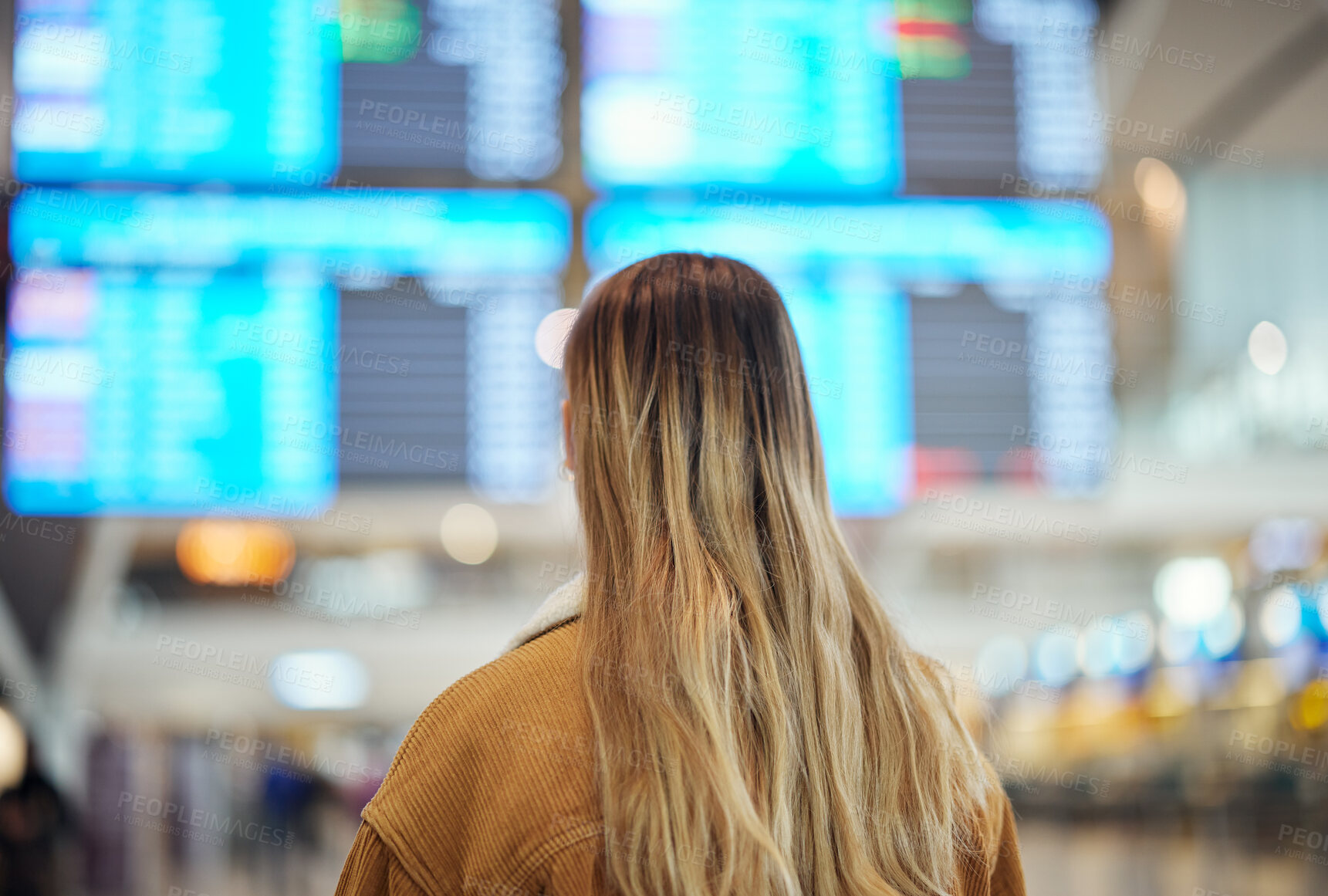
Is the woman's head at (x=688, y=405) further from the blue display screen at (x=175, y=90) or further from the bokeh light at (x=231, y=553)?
the bokeh light at (x=231, y=553)

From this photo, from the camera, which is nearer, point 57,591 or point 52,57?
point 52,57

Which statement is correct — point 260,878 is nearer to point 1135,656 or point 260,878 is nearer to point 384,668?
point 384,668

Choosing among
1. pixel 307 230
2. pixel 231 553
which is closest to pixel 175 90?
pixel 307 230

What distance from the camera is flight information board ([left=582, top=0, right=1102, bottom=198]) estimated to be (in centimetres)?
306

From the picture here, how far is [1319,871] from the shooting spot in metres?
4.76

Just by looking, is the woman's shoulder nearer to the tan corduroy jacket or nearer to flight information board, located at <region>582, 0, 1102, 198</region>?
the tan corduroy jacket

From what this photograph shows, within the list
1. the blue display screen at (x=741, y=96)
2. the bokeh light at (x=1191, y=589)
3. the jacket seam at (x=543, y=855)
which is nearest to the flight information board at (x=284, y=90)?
the blue display screen at (x=741, y=96)

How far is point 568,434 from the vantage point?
121 centimetres

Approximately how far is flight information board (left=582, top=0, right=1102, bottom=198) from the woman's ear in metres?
1.93

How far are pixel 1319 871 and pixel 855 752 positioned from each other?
4.85 meters

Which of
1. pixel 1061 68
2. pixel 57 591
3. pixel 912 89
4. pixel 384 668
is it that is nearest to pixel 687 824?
pixel 912 89

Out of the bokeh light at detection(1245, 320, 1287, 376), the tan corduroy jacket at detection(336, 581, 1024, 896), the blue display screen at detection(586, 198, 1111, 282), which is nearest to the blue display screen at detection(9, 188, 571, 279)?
the blue display screen at detection(586, 198, 1111, 282)

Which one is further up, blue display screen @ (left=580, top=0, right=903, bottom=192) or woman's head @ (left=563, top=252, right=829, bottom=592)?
blue display screen @ (left=580, top=0, right=903, bottom=192)

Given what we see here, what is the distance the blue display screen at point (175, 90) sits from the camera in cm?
285
